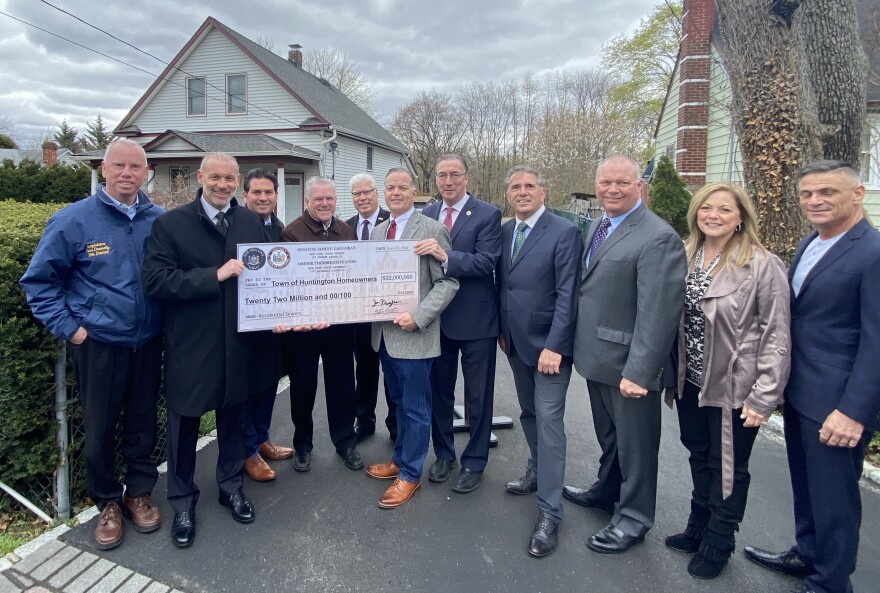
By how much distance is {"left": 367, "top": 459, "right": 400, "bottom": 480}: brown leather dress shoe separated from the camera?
3779 millimetres

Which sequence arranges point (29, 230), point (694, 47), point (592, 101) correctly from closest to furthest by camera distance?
point (29, 230), point (694, 47), point (592, 101)

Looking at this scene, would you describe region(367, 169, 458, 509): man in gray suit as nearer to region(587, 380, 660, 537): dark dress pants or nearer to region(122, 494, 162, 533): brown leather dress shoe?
region(587, 380, 660, 537): dark dress pants

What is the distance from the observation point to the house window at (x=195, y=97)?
22.8 m

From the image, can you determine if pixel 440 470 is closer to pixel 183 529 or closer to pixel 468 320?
pixel 468 320

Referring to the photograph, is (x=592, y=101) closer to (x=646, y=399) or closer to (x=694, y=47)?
(x=694, y=47)

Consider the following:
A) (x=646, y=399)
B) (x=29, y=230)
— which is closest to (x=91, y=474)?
(x=29, y=230)

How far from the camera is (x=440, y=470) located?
12.4ft

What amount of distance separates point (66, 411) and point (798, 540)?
14.5ft

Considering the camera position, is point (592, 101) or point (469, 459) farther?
point (592, 101)

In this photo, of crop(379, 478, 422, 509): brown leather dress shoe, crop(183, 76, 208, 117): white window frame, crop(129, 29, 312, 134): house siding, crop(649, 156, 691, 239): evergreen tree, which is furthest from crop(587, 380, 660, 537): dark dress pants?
crop(183, 76, 208, 117): white window frame

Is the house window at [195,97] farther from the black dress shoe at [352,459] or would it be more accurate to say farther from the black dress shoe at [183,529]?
the black dress shoe at [183,529]

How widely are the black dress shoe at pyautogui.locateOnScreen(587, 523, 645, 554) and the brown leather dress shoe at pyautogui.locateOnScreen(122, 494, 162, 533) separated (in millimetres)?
2631

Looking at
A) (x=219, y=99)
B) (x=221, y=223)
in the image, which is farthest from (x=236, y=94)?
(x=221, y=223)

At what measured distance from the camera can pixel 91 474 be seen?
9.89ft
